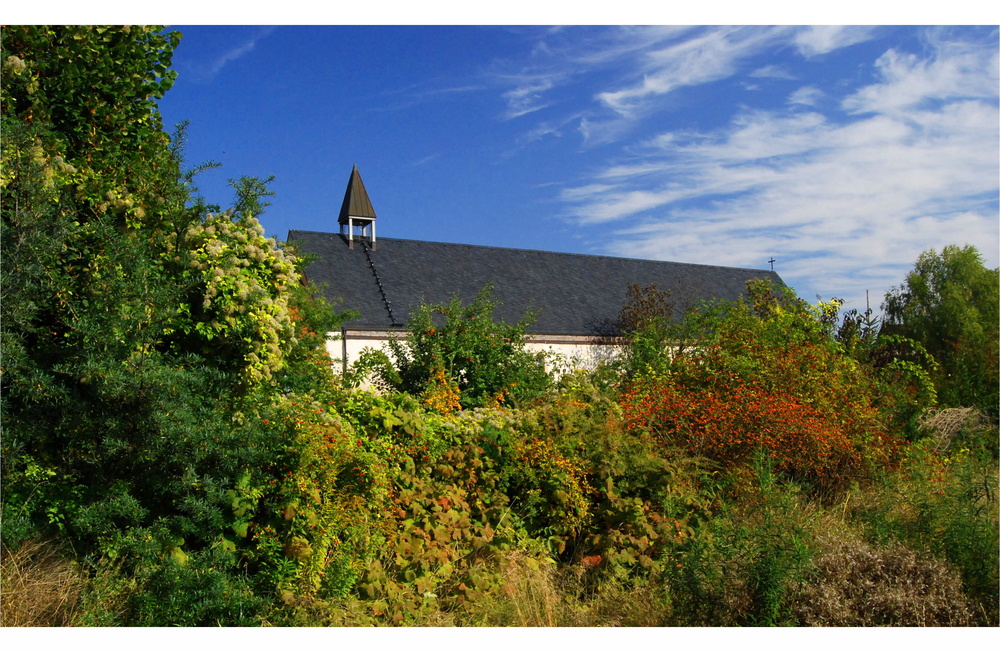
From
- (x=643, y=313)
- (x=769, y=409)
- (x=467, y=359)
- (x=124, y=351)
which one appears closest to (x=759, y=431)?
(x=769, y=409)

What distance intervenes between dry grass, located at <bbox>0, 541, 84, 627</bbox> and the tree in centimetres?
1447

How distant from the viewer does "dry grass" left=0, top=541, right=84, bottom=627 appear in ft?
14.5

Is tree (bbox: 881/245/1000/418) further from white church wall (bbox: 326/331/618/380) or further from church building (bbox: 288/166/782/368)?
white church wall (bbox: 326/331/618/380)

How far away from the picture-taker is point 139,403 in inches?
186

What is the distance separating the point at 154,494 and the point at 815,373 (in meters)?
7.48

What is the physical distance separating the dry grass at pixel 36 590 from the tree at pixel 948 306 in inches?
570

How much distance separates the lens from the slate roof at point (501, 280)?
2139 centimetres

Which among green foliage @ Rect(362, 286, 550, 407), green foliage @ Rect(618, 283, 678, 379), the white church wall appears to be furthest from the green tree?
the white church wall

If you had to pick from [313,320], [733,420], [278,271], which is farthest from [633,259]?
[278,271]

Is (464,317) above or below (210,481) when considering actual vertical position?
above

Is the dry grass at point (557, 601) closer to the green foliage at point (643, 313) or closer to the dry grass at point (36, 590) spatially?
the dry grass at point (36, 590)

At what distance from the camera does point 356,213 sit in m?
23.8

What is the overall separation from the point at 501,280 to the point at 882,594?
20222 mm
